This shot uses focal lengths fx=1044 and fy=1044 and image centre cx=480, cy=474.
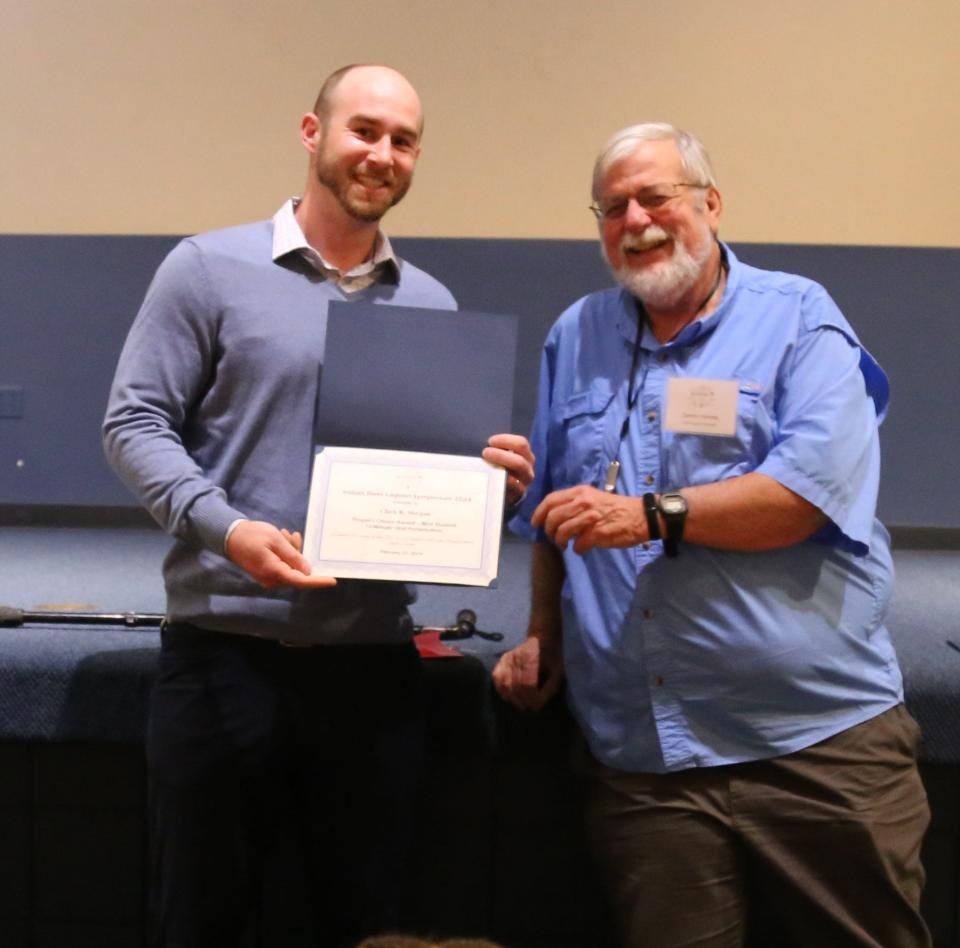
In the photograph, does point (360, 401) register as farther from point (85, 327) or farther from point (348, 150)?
point (85, 327)

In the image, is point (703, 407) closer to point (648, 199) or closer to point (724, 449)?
point (724, 449)

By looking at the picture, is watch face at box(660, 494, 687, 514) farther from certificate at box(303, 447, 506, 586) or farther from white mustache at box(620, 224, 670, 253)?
white mustache at box(620, 224, 670, 253)

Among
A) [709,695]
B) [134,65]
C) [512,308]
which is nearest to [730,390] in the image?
[709,695]

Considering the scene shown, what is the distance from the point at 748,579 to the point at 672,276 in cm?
42

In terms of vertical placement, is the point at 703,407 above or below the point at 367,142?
below

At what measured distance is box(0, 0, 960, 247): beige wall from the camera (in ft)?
9.85

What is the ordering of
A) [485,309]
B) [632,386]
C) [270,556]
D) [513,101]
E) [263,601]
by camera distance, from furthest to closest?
1. [485,309]
2. [513,101]
3. [632,386]
4. [263,601]
5. [270,556]

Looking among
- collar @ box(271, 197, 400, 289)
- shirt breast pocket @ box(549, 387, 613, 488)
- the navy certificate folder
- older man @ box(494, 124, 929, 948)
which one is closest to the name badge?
older man @ box(494, 124, 929, 948)

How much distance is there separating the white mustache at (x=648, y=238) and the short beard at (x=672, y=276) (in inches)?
0.9

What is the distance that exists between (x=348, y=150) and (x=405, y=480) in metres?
0.45

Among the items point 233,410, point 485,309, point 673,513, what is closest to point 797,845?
point 673,513

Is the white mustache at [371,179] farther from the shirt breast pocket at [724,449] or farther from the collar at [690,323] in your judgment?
the shirt breast pocket at [724,449]

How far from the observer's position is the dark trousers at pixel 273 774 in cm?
136

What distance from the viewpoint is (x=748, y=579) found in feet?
4.54
